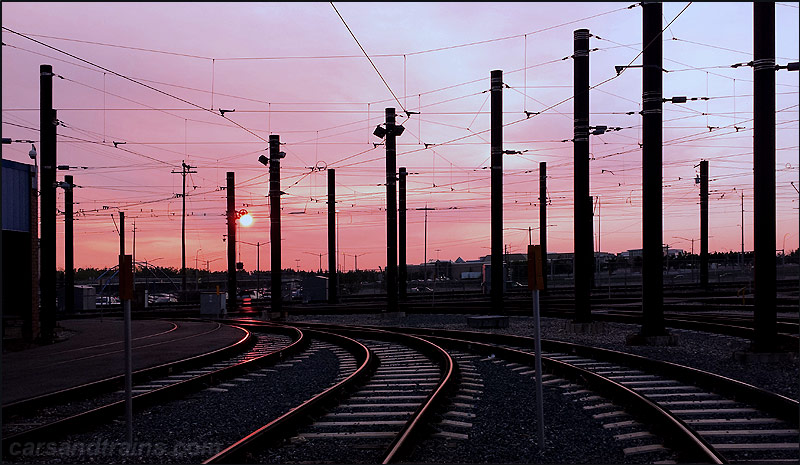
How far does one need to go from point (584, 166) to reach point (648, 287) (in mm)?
6069

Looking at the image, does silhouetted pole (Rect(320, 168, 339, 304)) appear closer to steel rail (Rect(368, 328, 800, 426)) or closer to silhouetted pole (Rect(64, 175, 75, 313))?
silhouetted pole (Rect(64, 175, 75, 313))

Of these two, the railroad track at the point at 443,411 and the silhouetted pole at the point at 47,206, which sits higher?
the silhouetted pole at the point at 47,206

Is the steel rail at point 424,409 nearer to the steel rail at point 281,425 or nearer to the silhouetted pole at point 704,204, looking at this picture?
the steel rail at point 281,425

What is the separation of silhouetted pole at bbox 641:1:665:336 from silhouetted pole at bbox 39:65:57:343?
803 inches

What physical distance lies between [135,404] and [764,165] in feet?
47.4

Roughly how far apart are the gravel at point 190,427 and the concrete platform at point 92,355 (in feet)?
10.8

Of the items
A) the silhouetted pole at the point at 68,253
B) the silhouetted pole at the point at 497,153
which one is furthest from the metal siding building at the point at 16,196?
the silhouetted pole at the point at 68,253

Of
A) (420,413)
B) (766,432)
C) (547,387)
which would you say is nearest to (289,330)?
(547,387)

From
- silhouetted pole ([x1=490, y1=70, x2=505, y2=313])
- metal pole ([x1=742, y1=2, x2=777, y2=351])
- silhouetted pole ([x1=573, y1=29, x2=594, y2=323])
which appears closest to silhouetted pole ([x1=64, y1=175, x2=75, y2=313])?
silhouetted pole ([x1=490, y1=70, x2=505, y2=313])

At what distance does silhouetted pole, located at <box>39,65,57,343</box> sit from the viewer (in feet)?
90.8

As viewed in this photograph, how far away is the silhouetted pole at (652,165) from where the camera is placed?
21672 millimetres

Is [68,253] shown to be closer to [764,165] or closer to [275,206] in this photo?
[275,206]

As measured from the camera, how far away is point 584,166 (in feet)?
88.1

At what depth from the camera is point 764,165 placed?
17797 millimetres
